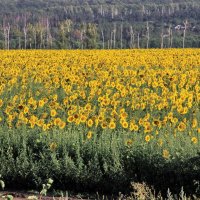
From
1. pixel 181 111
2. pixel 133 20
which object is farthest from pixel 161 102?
pixel 133 20

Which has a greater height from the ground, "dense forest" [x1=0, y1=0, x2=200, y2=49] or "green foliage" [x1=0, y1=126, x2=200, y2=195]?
"green foliage" [x1=0, y1=126, x2=200, y2=195]

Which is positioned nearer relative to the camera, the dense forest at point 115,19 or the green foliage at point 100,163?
the green foliage at point 100,163

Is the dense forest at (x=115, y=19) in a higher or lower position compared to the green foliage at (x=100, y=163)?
lower

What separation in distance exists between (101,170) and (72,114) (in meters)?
2.06

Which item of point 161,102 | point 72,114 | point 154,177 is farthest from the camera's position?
point 161,102

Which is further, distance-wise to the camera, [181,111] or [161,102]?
[161,102]

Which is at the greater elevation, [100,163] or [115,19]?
[100,163]

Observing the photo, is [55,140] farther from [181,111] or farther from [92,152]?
[181,111]

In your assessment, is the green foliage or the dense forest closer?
the green foliage

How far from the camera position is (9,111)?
411 inches

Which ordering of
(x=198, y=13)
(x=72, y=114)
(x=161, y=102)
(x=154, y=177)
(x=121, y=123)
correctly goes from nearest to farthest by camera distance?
(x=154, y=177), (x=121, y=123), (x=72, y=114), (x=161, y=102), (x=198, y=13)

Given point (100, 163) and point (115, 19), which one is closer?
point (100, 163)

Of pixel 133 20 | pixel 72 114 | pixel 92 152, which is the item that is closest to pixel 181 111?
pixel 72 114

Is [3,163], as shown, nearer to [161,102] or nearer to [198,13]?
[161,102]
